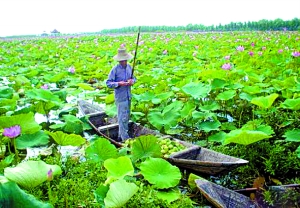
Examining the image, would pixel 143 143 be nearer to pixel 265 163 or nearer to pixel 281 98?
pixel 265 163

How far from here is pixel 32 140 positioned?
314cm

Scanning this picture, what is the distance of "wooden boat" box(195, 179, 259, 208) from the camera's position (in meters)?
2.59

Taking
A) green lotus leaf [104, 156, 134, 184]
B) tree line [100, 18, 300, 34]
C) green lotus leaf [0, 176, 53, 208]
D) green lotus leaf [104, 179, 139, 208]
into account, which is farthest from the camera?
tree line [100, 18, 300, 34]

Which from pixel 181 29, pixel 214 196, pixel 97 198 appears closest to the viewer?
pixel 97 198

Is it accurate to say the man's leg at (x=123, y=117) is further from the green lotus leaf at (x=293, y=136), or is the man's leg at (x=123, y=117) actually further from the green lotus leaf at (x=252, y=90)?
the green lotus leaf at (x=293, y=136)

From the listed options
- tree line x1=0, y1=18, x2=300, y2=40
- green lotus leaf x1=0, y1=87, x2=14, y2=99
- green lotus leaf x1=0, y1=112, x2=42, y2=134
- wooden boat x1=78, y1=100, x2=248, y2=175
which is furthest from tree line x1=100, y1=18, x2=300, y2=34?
green lotus leaf x1=0, y1=112, x2=42, y2=134

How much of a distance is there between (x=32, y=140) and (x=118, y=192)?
4.96ft

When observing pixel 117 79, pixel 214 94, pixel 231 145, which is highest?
pixel 117 79

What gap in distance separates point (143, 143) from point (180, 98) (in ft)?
9.19

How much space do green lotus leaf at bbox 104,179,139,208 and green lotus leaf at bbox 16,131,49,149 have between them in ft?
4.66

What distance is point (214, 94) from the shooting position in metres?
5.14

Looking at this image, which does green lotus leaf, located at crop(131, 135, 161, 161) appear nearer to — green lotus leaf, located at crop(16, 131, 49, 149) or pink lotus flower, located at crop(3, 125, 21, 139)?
green lotus leaf, located at crop(16, 131, 49, 149)

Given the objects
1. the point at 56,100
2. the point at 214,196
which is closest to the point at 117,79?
the point at 56,100

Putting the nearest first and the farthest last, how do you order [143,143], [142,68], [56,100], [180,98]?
[143,143], [56,100], [180,98], [142,68]
